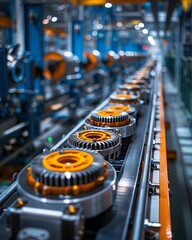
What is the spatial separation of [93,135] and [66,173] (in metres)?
0.60

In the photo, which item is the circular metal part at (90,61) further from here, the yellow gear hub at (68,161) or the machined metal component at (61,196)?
the machined metal component at (61,196)

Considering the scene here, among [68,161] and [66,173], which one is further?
[68,161]

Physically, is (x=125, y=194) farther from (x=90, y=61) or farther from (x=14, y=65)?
(x=90, y=61)

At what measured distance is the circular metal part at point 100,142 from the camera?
137 cm

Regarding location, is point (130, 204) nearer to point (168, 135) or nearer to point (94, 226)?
point (94, 226)

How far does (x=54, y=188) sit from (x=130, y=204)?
0.33 metres

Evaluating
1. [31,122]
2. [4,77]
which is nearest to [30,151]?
[31,122]

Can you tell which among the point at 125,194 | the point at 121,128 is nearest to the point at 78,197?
A: the point at 125,194

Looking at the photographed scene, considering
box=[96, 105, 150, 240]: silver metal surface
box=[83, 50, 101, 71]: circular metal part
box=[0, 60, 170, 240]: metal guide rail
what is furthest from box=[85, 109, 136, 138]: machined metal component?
box=[83, 50, 101, 71]: circular metal part

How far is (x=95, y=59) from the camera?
7.52 meters

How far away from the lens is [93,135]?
1.54 meters

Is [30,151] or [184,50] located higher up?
[184,50]

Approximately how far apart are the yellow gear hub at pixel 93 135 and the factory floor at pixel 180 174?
0.43m

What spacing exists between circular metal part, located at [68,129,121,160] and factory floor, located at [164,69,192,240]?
1.24 feet
